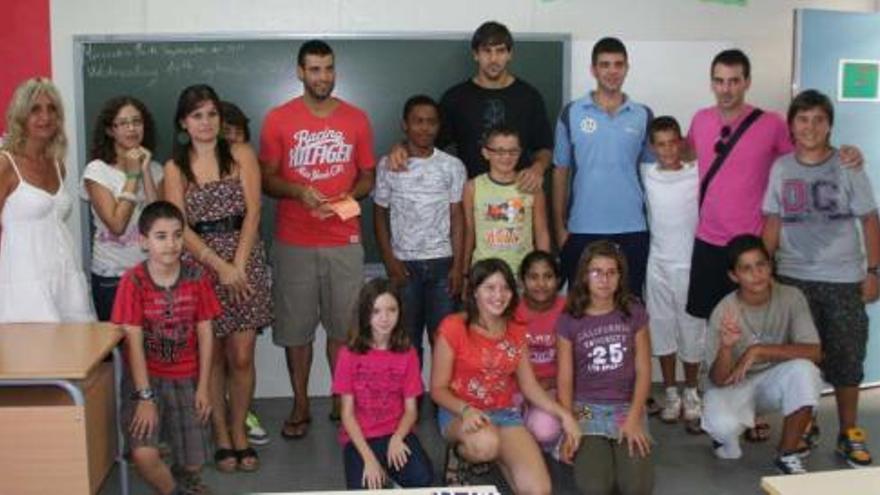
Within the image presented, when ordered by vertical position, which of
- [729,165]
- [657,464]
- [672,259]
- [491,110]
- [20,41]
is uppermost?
[20,41]

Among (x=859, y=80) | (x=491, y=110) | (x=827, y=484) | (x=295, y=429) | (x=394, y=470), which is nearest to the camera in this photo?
(x=827, y=484)

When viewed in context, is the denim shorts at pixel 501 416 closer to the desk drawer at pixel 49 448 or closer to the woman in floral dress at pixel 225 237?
the woman in floral dress at pixel 225 237

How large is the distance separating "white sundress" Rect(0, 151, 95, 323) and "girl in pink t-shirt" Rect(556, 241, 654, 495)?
75.0 inches

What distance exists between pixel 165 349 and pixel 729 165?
2417 millimetres

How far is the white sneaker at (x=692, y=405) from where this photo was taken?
4.32 m

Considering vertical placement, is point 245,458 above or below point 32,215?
below

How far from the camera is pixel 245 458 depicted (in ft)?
12.6

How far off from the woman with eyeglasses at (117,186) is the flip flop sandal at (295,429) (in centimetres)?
96

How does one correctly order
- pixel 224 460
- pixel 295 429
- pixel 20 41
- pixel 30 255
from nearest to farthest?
pixel 30 255 < pixel 224 460 < pixel 295 429 < pixel 20 41

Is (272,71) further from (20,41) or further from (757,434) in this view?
(757,434)

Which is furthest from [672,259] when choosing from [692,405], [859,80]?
[859,80]

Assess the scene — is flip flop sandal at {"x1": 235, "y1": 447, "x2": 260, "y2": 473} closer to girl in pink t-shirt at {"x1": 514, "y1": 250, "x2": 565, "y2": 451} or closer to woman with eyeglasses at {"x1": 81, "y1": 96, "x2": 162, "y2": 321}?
woman with eyeglasses at {"x1": 81, "y1": 96, "x2": 162, "y2": 321}

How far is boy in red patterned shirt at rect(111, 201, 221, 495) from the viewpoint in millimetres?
3244

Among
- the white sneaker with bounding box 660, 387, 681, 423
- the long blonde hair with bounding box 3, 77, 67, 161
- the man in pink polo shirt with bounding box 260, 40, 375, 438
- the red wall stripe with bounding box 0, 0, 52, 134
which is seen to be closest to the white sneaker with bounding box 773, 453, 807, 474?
the white sneaker with bounding box 660, 387, 681, 423
